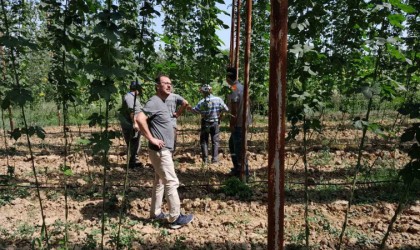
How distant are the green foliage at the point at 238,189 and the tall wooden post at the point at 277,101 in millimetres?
3395

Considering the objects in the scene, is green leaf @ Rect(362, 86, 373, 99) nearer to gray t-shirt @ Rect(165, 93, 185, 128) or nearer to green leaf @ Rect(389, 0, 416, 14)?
green leaf @ Rect(389, 0, 416, 14)

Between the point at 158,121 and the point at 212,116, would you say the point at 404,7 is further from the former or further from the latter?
the point at 212,116

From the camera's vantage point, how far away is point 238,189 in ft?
17.4

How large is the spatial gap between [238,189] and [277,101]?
3730mm

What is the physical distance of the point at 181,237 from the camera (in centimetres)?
405

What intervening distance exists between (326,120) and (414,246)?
37.5 ft

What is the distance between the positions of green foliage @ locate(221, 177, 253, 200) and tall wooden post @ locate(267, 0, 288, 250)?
3.39 metres

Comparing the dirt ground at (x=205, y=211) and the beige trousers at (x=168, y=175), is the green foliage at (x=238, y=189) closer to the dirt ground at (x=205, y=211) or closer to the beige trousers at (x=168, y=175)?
the dirt ground at (x=205, y=211)

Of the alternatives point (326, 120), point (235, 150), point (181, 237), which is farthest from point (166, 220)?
point (326, 120)

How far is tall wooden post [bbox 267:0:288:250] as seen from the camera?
1.73 m

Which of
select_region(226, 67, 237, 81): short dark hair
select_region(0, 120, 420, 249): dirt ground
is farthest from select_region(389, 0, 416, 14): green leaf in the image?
select_region(226, 67, 237, 81): short dark hair

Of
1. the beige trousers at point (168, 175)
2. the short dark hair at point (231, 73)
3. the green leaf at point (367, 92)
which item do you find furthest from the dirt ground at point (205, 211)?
the green leaf at point (367, 92)

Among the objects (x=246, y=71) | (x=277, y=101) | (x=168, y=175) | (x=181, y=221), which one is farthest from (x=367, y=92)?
(x=181, y=221)

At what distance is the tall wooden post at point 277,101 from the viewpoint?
67.9 inches
